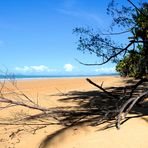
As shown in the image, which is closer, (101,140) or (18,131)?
(101,140)

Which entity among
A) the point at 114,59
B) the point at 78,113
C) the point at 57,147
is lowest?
the point at 57,147

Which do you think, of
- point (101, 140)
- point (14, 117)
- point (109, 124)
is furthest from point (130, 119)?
point (14, 117)

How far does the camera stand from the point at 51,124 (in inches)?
325

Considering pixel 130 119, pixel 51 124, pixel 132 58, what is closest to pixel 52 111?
pixel 51 124

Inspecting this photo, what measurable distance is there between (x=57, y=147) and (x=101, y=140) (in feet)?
2.59

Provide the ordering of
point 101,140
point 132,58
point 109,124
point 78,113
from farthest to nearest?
point 132,58, point 78,113, point 109,124, point 101,140

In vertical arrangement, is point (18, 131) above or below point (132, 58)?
below

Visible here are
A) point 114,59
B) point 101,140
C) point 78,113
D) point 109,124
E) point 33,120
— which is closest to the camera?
point 101,140

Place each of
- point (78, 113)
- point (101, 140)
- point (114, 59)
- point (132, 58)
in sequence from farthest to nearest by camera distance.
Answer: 1. point (132, 58)
2. point (114, 59)
3. point (78, 113)
4. point (101, 140)

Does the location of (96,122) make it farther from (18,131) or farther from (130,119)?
(18,131)

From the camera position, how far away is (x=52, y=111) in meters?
7.96

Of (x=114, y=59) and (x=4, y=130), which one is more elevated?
(x=114, y=59)

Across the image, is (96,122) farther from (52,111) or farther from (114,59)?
(114,59)

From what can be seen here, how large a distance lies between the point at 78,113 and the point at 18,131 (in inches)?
50.3
